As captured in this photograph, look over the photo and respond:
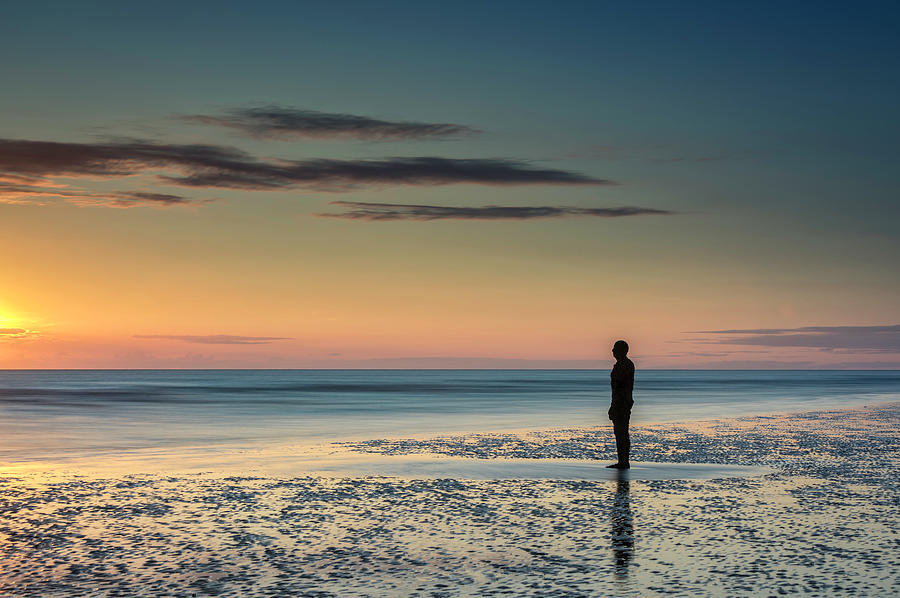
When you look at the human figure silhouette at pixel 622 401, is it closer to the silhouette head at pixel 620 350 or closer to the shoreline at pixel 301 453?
the silhouette head at pixel 620 350

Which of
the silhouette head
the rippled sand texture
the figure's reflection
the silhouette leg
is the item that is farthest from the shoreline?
the figure's reflection

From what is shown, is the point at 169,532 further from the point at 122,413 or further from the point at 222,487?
the point at 122,413

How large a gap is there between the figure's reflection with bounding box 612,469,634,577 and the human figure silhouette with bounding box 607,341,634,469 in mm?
2612

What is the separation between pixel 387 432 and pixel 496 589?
2239cm

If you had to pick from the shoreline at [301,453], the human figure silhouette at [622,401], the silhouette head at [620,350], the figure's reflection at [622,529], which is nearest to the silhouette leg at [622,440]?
the human figure silhouette at [622,401]

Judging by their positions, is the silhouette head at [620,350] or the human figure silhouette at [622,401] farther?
the silhouette head at [620,350]

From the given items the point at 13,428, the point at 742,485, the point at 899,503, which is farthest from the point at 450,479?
the point at 13,428

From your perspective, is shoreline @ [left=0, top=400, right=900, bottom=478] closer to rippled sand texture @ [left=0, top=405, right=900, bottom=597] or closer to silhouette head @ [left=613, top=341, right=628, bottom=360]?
rippled sand texture @ [left=0, top=405, right=900, bottom=597]

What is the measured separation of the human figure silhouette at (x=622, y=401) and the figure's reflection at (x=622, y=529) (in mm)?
2612

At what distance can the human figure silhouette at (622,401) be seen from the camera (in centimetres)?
1903

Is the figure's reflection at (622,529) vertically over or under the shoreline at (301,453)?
over

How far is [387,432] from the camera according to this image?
31047mm

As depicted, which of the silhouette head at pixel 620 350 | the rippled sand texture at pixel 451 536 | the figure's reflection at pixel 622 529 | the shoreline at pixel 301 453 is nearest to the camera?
the rippled sand texture at pixel 451 536

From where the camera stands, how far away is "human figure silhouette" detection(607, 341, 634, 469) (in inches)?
749
